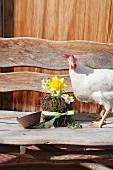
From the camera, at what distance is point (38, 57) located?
234cm

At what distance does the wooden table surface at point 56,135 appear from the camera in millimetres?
1768

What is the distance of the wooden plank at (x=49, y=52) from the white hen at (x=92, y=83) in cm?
32

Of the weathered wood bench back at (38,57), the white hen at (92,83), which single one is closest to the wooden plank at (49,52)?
the weathered wood bench back at (38,57)

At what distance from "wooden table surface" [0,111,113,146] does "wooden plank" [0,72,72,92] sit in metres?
0.32

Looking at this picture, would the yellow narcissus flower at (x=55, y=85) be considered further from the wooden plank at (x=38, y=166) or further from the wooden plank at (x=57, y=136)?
the wooden plank at (x=38, y=166)

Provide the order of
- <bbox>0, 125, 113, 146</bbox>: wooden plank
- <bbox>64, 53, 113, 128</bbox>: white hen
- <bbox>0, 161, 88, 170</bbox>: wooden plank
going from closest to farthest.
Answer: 1. <bbox>0, 125, 113, 146</bbox>: wooden plank
2. <bbox>64, 53, 113, 128</bbox>: white hen
3. <bbox>0, 161, 88, 170</bbox>: wooden plank

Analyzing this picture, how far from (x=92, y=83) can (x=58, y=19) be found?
0.62m

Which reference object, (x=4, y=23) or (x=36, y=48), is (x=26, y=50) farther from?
(x=4, y=23)

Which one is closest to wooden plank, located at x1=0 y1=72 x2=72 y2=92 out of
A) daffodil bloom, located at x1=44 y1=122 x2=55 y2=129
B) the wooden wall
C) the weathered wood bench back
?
the weathered wood bench back

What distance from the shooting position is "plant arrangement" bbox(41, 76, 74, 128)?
6.57ft

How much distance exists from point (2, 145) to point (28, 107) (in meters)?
0.65

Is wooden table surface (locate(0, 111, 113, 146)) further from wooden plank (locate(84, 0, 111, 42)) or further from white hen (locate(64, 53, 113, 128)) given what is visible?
wooden plank (locate(84, 0, 111, 42))

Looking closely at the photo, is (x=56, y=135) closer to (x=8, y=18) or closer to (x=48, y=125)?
(x=48, y=125)

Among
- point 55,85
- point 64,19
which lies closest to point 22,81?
point 55,85
